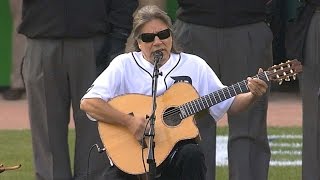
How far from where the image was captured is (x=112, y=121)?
5.70 m

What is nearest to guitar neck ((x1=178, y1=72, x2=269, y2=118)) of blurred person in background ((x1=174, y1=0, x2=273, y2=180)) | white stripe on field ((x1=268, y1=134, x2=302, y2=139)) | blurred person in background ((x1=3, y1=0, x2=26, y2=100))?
Answer: blurred person in background ((x1=174, y1=0, x2=273, y2=180))

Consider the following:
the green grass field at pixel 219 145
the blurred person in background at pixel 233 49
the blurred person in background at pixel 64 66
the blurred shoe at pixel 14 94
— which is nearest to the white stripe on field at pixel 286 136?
the green grass field at pixel 219 145

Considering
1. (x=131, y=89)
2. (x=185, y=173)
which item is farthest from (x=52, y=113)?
(x=185, y=173)

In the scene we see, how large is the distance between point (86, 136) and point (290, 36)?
5.01 feet

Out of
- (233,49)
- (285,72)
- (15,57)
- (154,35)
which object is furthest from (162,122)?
(15,57)

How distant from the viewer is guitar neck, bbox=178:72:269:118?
18.4 ft

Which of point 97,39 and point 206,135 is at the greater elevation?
point 97,39

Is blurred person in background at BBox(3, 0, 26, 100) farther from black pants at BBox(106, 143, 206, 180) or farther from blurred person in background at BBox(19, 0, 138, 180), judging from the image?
black pants at BBox(106, 143, 206, 180)

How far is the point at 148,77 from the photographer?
583 centimetres

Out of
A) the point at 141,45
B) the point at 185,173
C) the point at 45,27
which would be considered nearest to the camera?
the point at 185,173

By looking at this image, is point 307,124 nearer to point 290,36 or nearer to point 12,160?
point 290,36

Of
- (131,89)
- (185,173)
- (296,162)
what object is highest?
(131,89)

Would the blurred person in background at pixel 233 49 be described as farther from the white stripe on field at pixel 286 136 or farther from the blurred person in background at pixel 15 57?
the blurred person in background at pixel 15 57

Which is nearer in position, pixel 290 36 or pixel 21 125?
pixel 290 36
